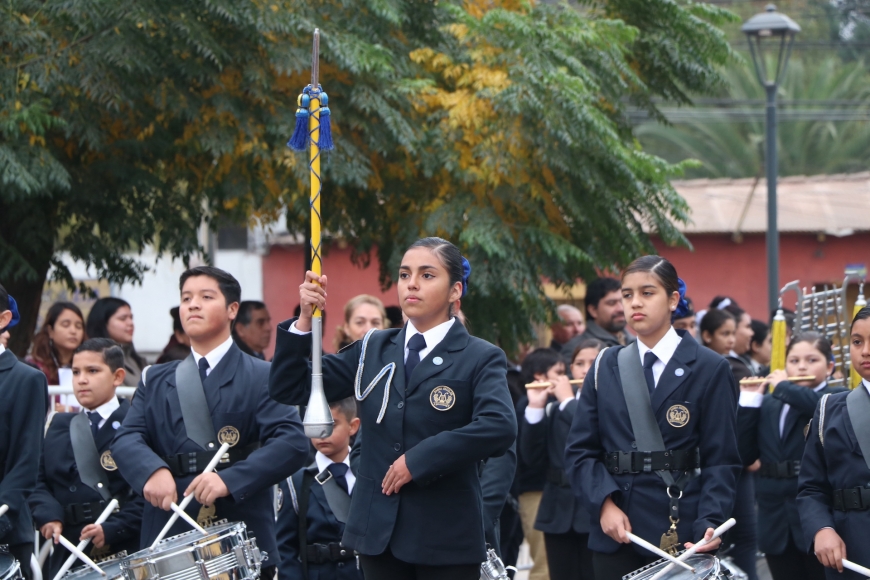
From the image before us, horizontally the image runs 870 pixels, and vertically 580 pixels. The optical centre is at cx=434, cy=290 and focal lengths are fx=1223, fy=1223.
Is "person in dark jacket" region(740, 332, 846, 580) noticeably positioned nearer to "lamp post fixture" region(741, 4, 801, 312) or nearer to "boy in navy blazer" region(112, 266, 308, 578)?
"boy in navy blazer" region(112, 266, 308, 578)

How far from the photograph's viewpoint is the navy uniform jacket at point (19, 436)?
526 centimetres

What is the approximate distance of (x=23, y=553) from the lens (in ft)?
17.9

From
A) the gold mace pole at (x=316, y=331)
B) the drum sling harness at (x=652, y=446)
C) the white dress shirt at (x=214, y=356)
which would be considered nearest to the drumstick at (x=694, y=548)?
the drum sling harness at (x=652, y=446)

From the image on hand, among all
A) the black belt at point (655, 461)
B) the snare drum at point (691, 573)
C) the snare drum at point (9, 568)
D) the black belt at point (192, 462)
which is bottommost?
the snare drum at point (691, 573)

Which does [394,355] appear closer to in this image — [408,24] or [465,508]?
[465,508]

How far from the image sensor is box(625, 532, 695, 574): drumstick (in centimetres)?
465

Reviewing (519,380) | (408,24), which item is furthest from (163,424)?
(408,24)

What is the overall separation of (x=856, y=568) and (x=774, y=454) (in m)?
2.50

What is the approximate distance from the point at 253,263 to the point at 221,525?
20153mm

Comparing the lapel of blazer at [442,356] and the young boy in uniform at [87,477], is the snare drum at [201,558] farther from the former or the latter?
the young boy in uniform at [87,477]

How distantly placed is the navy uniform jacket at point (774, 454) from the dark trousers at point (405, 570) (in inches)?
127

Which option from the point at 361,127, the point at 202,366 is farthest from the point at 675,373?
the point at 361,127

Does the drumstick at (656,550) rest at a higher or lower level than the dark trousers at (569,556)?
higher

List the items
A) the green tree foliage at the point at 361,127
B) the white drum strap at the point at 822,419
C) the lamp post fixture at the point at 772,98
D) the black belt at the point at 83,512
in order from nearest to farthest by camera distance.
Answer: the white drum strap at the point at 822,419
the black belt at the point at 83,512
the green tree foliage at the point at 361,127
the lamp post fixture at the point at 772,98
